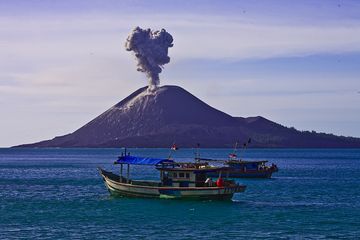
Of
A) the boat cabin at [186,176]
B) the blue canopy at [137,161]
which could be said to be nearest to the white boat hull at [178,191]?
the boat cabin at [186,176]

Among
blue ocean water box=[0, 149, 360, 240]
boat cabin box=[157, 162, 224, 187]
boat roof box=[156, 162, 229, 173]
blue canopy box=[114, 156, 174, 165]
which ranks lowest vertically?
blue ocean water box=[0, 149, 360, 240]

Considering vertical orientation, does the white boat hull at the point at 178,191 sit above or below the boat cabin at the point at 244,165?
below

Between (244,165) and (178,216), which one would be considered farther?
(244,165)

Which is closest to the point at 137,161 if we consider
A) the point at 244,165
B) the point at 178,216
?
the point at 178,216

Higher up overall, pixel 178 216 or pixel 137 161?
pixel 137 161

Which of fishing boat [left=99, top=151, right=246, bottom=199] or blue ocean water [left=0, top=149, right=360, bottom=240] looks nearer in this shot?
blue ocean water [left=0, top=149, right=360, bottom=240]

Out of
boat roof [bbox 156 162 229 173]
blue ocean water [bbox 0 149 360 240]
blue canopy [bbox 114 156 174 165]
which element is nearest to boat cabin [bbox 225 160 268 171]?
blue ocean water [bbox 0 149 360 240]

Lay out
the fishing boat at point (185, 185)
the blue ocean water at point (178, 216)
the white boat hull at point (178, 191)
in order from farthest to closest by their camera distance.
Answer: the fishing boat at point (185, 185) → the white boat hull at point (178, 191) → the blue ocean water at point (178, 216)

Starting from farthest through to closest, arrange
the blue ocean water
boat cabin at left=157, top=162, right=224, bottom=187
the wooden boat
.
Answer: the wooden boat, boat cabin at left=157, top=162, right=224, bottom=187, the blue ocean water

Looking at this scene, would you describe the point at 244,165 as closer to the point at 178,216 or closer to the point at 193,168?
the point at 193,168

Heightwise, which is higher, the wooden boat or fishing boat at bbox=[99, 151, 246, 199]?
the wooden boat

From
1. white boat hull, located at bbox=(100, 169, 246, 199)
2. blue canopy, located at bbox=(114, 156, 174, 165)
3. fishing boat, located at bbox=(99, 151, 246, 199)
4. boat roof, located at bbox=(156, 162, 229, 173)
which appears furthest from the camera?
blue canopy, located at bbox=(114, 156, 174, 165)

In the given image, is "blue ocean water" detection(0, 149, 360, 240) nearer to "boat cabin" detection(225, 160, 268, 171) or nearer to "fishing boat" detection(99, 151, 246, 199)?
"fishing boat" detection(99, 151, 246, 199)

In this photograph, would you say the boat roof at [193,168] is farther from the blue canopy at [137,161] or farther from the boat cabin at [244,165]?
the boat cabin at [244,165]
